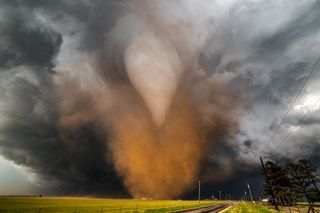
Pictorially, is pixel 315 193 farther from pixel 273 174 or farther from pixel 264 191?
pixel 264 191

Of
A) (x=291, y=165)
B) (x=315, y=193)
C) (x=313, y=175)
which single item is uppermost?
(x=291, y=165)

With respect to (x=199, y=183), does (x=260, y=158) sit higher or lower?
lower

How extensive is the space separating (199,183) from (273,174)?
64.8 m

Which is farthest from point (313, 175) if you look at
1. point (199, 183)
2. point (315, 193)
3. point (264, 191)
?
point (199, 183)

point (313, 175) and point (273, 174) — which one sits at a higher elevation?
point (273, 174)

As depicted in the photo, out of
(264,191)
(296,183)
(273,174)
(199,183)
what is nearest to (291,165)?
(296,183)

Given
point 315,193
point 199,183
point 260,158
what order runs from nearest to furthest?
point 315,193, point 260,158, point 199,183

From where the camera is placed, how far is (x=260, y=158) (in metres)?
59.3

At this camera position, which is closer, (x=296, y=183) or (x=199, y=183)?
(x=296, y=183)

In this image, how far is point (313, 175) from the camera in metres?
45.5


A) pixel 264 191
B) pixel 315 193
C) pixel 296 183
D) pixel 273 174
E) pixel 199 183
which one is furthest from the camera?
pixel 199 183

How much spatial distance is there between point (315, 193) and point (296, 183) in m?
4.46

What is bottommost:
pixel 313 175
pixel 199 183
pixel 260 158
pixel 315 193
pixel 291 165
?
pixel 315 193

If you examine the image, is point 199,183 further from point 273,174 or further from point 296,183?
point 296,183
